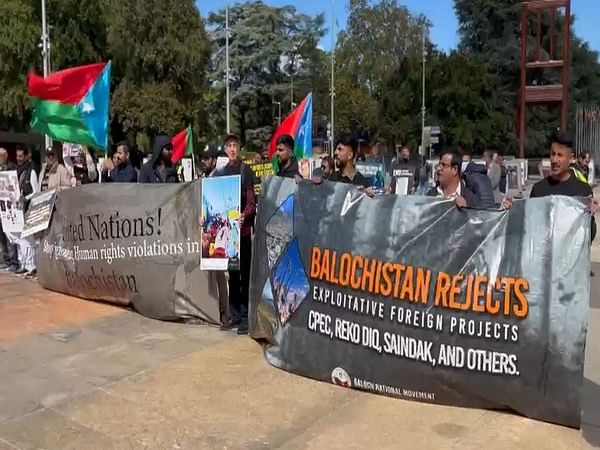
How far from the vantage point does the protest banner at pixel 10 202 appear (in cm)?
959

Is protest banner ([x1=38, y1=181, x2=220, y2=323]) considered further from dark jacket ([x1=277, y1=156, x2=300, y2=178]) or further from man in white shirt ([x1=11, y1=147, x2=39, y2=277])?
man in white shirt ([x1=11, y1=147, x2=39, y2=277])

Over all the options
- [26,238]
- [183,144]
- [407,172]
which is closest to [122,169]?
[26,238]

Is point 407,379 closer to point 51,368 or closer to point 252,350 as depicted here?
point 252,350

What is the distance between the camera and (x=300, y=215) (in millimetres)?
5523

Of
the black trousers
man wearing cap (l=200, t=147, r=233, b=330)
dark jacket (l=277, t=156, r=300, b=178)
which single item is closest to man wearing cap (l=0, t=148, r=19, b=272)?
man wearing cap (l=200, t=147, r=233, b=330)

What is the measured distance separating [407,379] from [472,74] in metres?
53.1

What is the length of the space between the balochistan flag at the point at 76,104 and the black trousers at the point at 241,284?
10.9ft

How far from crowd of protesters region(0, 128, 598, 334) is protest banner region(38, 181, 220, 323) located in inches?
13.1

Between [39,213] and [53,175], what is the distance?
883 millimetres

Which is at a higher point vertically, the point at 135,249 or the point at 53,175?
the point at 53,175

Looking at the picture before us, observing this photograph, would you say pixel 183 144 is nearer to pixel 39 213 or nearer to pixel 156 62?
pixel 39 213

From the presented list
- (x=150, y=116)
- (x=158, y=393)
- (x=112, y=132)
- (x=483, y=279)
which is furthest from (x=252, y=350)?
(x=112, y=132)

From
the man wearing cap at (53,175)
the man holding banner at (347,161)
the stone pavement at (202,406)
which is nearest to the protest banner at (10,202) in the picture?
the man wearing cap at (53,175)

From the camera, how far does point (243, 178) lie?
654cm
